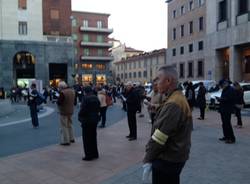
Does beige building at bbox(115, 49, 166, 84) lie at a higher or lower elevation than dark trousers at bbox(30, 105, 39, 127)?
higher

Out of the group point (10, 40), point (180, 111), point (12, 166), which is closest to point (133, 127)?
point (12, 166)

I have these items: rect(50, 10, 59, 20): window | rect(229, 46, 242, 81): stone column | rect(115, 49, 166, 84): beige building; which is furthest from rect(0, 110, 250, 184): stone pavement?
rect(115, 49, 166, 84): beige building

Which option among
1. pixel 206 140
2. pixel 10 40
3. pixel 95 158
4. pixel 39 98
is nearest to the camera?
pixel 95 158

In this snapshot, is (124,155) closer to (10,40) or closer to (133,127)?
(133,127)

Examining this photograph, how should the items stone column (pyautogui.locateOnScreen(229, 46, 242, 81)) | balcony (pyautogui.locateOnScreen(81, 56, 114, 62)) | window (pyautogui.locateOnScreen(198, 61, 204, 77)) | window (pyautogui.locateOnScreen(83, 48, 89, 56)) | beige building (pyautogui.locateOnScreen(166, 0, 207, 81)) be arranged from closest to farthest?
stone column (pyautogui.locateOnScreen(229, 46, 242, 81))
window (pyautogui.locateOnScreen(198, 61, 204, 77))
beige building (pyautogui.locateOnScreen(166, 0, 207, 81))
balcony (pyautogui.locateOnScreen(81, 56, 114, 62))
window (pyautogui.locateOnScreen(83, 48, 89, 56))

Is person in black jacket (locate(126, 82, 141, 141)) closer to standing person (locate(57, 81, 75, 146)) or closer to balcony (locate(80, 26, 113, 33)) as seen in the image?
standing person (locate(57, 81, 75, 146))

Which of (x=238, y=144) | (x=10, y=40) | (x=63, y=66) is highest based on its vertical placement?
(x=10, y=40)

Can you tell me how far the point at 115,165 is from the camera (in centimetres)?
673

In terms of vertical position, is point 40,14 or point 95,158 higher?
point 40,14

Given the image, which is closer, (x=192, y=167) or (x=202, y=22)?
(x=192, y=167)

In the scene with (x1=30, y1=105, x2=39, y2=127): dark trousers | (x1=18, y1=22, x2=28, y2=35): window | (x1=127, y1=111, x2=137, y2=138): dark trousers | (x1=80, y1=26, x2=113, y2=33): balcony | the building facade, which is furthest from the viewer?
(x1=80, y1=26, x2=113, y2=33): balcony

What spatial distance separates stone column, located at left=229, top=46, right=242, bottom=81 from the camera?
33513 mm

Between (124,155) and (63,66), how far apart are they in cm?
3500

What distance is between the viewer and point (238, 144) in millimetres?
8742
